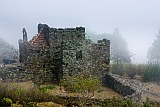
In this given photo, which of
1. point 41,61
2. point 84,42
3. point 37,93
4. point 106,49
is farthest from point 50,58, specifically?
point 37,93

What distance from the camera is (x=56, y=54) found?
77.4 ft

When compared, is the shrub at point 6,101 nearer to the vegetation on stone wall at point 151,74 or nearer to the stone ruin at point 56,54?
the stone ruin at point 56,54

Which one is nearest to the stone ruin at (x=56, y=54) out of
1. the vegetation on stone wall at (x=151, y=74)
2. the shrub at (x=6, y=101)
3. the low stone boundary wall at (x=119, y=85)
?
the low stone boundary wall at (x=119, y=85)

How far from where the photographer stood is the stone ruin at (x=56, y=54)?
2280 cm

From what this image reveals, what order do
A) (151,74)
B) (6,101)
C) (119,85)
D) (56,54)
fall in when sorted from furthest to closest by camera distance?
(151,74)
(56,54)
(119,85)
(6,101)

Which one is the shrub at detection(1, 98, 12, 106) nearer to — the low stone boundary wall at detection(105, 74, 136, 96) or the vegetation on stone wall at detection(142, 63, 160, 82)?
the low stone boundary wall at detection(105, 74, 136, 96)

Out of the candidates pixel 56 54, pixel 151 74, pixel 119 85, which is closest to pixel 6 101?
pixel 56 54

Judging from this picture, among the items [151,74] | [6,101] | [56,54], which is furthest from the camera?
[151,74]

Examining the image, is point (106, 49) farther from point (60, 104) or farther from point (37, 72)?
point (60, 104)

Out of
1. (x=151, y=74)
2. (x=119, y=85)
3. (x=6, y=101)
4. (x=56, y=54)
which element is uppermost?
(x=56, y=54)

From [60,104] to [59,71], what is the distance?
6.82m

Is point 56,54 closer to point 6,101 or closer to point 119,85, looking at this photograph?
point 119,85

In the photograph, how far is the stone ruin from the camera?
22.8 m

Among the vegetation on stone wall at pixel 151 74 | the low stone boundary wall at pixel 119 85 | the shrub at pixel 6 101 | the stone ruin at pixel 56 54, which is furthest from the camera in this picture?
the vegetation on stone wall at pixel 151 74
